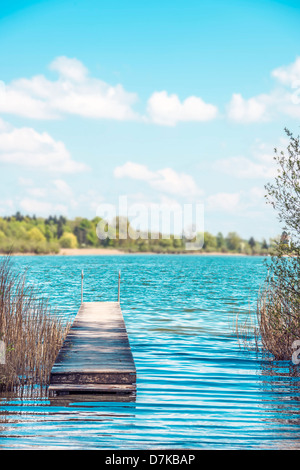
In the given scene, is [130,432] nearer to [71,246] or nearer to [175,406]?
[175,406]

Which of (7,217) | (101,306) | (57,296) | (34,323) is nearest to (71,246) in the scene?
(7,217)

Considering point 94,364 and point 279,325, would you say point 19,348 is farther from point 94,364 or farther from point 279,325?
point 279,325

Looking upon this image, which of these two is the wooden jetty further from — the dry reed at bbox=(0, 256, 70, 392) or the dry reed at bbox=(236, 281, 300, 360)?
the dry reed at bbox=(236, 281, 300, 360)

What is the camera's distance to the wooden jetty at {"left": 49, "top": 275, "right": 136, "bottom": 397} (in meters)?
10.1

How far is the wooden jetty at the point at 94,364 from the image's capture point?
33.1 ft

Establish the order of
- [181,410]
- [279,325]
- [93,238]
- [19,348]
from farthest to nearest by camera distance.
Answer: [93,238], [279,325], [19,348], [181,410]

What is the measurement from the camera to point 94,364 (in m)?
10.8

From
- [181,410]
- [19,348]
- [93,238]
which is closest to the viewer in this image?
[181,410]

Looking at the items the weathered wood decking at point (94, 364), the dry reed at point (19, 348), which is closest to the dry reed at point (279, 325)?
the weathered wood decking at point (94, 364)

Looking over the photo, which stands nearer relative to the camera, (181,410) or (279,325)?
(181,410)

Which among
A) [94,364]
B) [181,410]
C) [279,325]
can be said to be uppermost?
[279,325]

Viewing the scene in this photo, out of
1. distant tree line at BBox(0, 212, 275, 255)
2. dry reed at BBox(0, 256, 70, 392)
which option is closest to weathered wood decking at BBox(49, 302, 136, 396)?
dry reed at BBox(0, 256, 70, 392)

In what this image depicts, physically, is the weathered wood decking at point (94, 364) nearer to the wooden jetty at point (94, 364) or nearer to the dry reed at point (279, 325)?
the wooden jetty at point (94, 364)

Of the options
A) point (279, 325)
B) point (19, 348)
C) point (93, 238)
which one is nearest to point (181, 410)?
point (19, 348)
